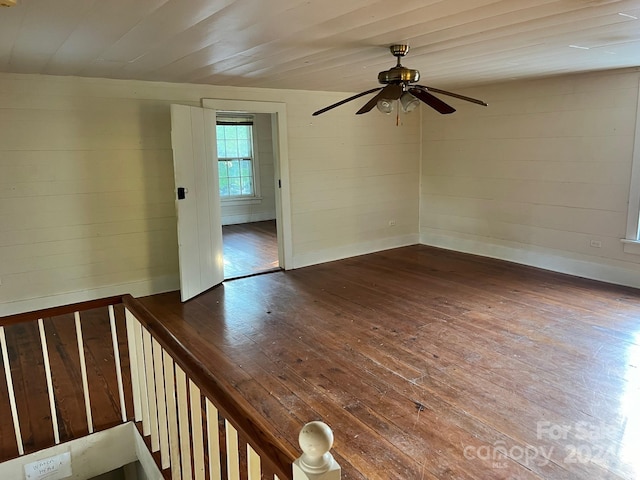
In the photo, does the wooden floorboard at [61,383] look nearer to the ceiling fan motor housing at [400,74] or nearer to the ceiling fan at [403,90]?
the ceiling fan at [403,90]

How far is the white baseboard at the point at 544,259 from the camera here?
15.9 feet

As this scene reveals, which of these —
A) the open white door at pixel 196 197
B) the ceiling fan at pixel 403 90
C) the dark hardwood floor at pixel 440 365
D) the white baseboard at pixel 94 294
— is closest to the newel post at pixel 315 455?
the dark hardwood floor at pixel 440 365

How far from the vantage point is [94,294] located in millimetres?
4551

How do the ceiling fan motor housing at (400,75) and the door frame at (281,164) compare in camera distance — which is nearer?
the ceiling fan motor housing at (400,75)

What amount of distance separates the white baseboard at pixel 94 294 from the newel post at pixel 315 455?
4039 mm

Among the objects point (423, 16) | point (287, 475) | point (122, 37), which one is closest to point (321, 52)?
point (423, 16)

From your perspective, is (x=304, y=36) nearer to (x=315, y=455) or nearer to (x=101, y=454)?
(x=315, y=455)

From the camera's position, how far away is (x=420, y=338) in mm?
3609

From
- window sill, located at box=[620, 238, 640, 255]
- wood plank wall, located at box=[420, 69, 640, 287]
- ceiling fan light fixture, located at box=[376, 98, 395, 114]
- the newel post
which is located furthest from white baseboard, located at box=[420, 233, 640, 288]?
the newel post

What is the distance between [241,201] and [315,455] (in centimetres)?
868

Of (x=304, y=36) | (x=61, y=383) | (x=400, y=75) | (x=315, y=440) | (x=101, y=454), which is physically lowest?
(x=101, y=454)

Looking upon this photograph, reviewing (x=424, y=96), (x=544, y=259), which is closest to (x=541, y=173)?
(x=544, y=259)

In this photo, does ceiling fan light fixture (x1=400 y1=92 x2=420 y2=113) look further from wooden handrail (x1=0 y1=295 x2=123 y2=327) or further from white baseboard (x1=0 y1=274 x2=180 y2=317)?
white baseboard (x1=0 y1=274 x2=180 y2=317)

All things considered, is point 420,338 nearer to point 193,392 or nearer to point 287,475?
point 193,392
